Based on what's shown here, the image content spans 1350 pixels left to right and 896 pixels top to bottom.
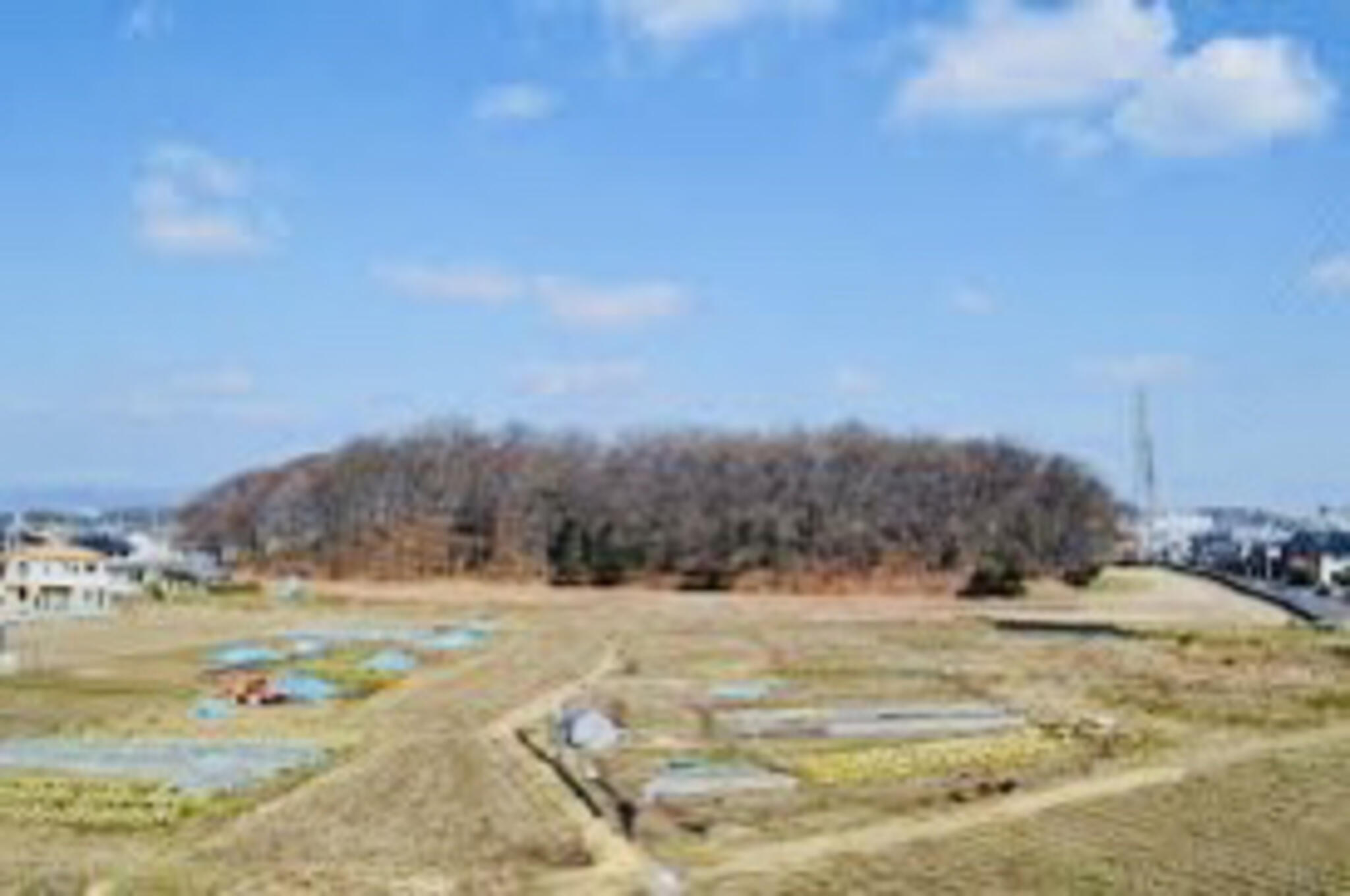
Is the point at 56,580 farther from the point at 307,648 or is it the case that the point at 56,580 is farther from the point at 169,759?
the point at 169,759

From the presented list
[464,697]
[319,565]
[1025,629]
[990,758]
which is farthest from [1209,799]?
[319,565]

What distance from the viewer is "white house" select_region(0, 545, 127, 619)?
2955 inches

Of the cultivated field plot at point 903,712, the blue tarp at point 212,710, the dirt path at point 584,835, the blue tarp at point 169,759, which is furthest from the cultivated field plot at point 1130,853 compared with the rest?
the blue tarp at point 212,710

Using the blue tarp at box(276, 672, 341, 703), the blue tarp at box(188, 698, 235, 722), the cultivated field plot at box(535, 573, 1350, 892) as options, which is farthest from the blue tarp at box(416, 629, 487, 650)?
the blue tarp at box(188, 698, 235, 722)

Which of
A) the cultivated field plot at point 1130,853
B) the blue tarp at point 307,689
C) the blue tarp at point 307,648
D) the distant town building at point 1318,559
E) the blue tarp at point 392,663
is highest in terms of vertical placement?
the distant town building at point 1318,559

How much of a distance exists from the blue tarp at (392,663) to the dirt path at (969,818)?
23592mm

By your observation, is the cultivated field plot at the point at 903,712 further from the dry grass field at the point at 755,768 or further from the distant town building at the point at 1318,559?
the distant town building at the point at 1318,559

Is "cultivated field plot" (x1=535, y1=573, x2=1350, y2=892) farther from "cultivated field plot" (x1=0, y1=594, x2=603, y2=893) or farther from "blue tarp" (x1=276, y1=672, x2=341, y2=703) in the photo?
"blue tarp" (x1=276, y1=672, x2=341, y2=703)

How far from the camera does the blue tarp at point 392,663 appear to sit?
48.8 m

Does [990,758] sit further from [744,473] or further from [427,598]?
[744,473]

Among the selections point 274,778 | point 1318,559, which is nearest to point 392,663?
point 274,778

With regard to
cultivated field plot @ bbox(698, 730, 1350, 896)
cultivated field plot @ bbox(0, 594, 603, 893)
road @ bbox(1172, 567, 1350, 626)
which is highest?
Result: road @ bbox(1172, 567, 1350, 626)

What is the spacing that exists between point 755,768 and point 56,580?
61548 mm

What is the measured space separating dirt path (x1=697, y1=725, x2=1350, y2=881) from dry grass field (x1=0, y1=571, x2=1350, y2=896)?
8 cm
